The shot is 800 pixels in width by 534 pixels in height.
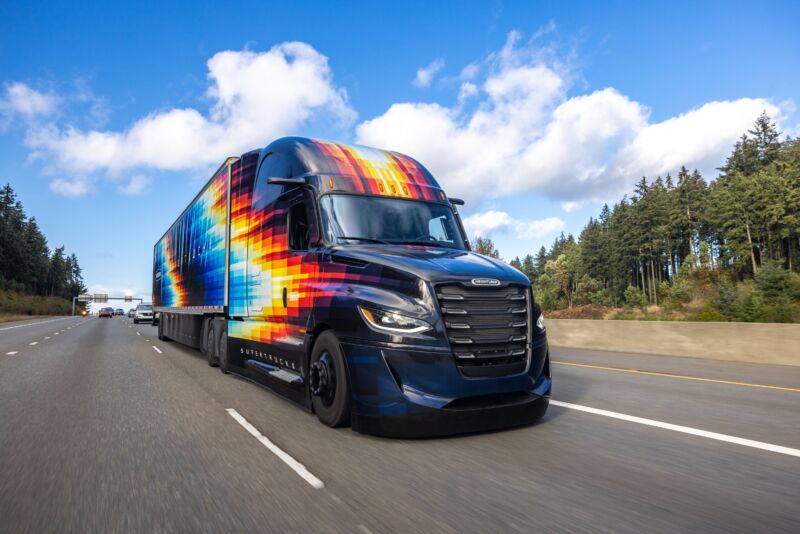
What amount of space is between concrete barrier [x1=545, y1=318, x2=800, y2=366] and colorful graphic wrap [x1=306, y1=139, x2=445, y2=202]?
958cm

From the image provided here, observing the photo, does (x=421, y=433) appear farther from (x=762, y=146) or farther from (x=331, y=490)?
(x=762, y=146)

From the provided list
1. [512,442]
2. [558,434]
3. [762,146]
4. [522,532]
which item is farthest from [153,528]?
[762,146]

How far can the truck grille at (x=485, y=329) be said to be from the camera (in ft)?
16.3

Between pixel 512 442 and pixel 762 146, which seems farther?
pixel 762 146

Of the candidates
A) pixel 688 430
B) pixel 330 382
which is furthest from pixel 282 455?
pixel 688 430

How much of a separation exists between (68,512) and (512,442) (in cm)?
352

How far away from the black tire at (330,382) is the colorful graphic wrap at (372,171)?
1.99 meters

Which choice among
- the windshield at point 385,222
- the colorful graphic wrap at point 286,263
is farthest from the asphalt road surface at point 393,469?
the windshield at point 385,222

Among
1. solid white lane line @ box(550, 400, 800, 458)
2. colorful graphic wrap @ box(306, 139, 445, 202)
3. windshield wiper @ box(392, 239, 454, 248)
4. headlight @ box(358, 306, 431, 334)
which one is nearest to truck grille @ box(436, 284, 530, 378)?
headlight @ box(358, 306, 431, 334)

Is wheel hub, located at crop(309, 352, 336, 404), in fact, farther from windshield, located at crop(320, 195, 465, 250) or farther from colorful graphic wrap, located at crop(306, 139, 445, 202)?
colorful graphic wrap, located at crop(306, 139, 445, 202)

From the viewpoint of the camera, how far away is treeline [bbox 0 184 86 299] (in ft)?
328

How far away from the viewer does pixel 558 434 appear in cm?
535

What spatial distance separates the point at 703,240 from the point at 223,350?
336ft

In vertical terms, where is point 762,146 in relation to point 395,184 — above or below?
above
